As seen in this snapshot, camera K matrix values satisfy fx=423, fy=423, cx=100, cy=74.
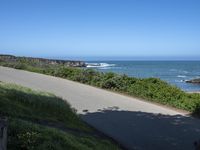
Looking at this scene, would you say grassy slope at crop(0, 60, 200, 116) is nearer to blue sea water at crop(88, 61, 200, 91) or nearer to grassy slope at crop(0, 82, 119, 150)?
grassy slope at crop(0, 82, 119, 150)

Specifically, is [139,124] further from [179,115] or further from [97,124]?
[179,115]

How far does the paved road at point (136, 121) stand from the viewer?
11680 millimetres

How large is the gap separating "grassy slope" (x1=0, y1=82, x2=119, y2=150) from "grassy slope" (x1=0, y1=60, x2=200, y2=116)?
20.1ft

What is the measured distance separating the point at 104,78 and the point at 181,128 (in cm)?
1153

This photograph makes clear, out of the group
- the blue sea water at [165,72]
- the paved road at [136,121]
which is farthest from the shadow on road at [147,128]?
the blue sea water at [165,72]

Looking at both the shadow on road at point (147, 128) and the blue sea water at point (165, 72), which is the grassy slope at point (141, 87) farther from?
the blue sea water at point (165, 72)

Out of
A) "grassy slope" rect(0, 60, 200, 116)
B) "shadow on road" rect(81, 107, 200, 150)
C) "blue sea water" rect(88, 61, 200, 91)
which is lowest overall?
"blue sea water" rect(88, 61, 200, 91)

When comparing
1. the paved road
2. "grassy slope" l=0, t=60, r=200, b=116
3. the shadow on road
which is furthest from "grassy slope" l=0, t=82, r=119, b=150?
"grassy slope" l=0, t=60, r=200, b=116

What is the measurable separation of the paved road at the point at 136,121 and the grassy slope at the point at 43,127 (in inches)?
43.4

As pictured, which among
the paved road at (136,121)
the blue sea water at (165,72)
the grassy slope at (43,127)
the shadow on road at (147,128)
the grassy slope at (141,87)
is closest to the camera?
the grassy slope at (43,127)

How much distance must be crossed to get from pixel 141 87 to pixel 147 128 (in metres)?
7.54

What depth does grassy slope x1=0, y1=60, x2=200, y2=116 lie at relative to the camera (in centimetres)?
1775

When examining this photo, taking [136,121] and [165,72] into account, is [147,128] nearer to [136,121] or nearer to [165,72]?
[136,121]

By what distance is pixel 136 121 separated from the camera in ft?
48.0
